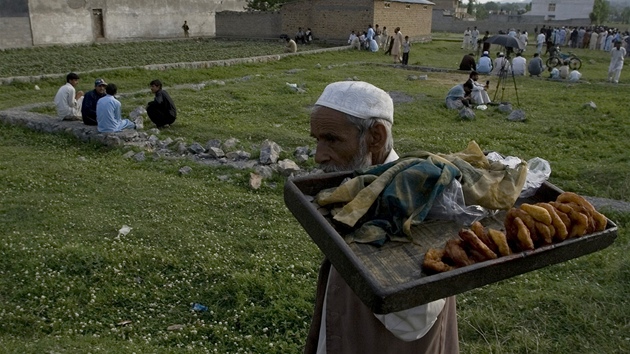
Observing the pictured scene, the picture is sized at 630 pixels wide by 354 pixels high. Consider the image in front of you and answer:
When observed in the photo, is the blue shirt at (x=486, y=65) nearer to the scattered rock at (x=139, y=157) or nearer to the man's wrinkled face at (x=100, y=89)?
the man's wrinkled face at (x=100, y=89)

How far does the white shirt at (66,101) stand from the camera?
11.4 m

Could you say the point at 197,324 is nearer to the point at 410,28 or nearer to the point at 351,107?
the point at 351,107

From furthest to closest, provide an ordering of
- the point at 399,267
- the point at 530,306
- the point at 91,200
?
the point at 91,200, the point at 530,306, the point at 399,267

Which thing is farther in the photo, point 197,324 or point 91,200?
point 91,200

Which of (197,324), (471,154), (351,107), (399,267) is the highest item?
(351,107)

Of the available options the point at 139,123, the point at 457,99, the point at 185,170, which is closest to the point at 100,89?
the point at 139,123

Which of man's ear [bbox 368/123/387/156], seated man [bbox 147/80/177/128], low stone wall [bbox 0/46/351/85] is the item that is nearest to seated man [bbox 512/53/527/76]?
low stone wall [bbox 0/46/351/85]

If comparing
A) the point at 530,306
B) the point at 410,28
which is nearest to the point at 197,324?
the point at 530,306

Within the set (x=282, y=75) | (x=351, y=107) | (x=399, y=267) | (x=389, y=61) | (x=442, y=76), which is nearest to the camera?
(x=399, y=267)

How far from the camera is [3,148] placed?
9.98 meters

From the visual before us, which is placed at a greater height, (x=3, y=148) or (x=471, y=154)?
(x=471, y=154)

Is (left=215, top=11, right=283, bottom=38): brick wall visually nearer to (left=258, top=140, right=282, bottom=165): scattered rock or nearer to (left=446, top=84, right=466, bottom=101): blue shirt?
(left=446, top=84, right=466, bottom=101): blue shirt

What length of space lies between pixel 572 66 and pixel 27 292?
82.3 feet

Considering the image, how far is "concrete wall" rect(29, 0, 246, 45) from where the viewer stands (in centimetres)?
3059
